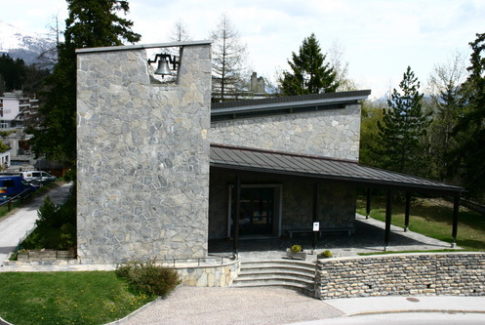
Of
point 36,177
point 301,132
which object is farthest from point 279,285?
point 36,177

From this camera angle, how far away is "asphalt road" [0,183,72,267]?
17.8 m

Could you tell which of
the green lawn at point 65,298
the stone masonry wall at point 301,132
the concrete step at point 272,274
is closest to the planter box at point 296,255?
the concrete step at point 272,274

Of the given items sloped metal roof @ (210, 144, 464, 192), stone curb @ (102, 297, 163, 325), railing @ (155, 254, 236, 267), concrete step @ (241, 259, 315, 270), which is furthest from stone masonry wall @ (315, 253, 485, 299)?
stone curb @ (102, 297, 163, 325)

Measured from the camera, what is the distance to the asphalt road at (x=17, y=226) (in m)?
17.8

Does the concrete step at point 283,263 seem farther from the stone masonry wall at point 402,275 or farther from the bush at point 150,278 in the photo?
the bush at point 150,278

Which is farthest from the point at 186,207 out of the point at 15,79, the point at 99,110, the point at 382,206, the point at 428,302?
the point at 15,79

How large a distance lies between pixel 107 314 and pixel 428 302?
38.1 ft

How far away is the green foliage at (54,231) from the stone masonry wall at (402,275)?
9.40m

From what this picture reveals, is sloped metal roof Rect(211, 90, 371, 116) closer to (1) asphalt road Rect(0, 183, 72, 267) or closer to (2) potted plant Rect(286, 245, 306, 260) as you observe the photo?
(2) potted plant Rect(286, 245, 306, 260)

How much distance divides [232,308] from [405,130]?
77.3ft

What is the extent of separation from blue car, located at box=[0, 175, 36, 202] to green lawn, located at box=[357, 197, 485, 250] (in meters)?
24.3

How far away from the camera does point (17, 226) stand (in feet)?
70.5

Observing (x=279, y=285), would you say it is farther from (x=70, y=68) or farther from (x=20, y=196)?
(x=20, y=196)

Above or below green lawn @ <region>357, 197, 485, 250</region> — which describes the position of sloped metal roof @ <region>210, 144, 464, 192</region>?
above
